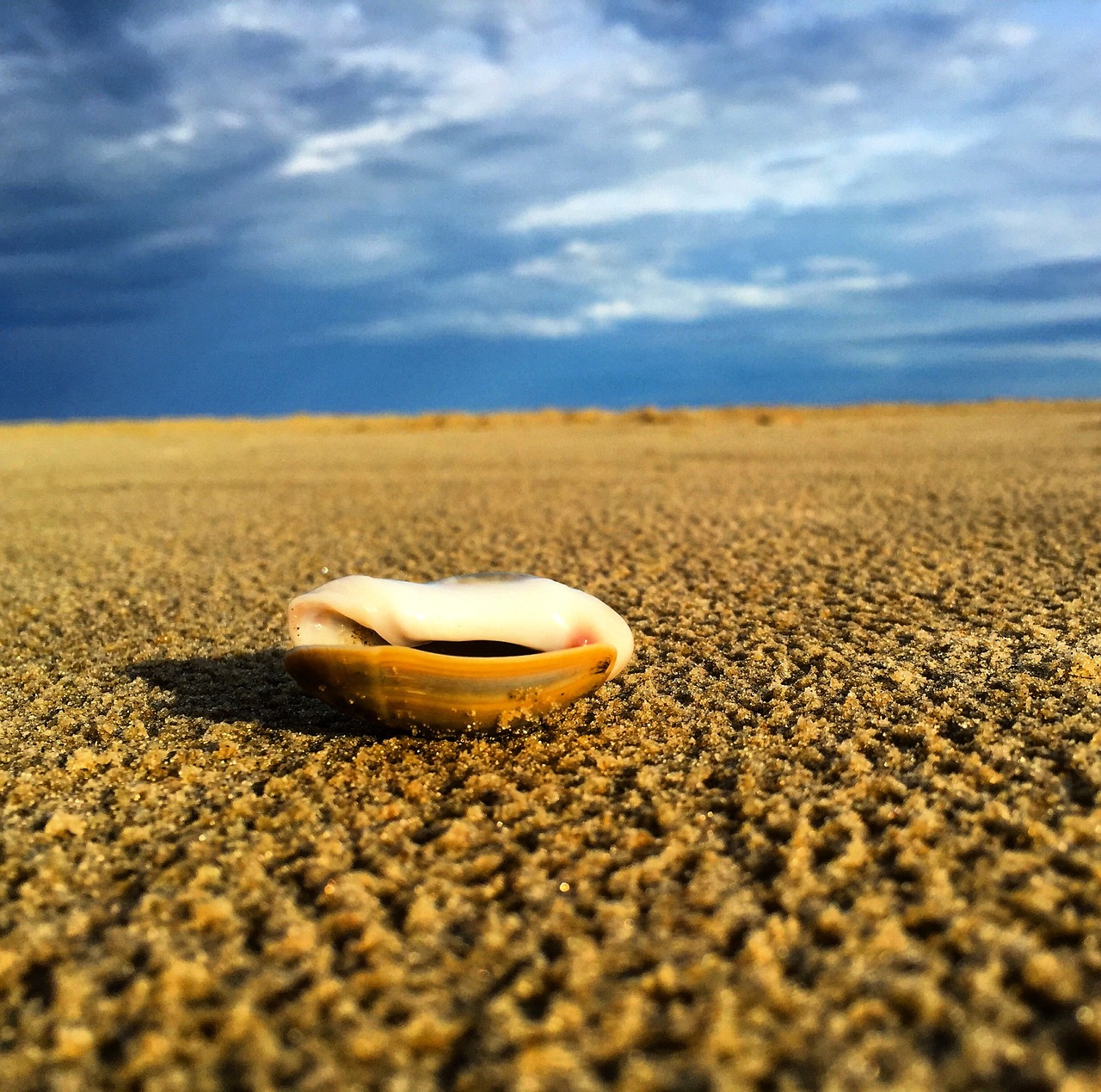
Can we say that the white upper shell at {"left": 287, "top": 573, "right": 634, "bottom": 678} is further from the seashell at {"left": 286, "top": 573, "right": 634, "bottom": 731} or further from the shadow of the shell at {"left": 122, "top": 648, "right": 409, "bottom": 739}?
the shadow of the shell at {"left": 122, "top": 648, "right": 409, "bottom": 739}

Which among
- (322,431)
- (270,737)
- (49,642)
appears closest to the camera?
(270,737)

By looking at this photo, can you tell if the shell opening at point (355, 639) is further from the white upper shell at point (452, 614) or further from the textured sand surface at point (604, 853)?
the textured sand surface at point (604, 853)

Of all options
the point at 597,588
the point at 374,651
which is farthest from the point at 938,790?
the point at 597,588

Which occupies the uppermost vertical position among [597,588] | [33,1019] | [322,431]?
[322,431]

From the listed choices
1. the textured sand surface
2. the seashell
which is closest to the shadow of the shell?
the textured sand surface

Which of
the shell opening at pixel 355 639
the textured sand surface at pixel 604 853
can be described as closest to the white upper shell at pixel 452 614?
the shell opening at pixel 355 639

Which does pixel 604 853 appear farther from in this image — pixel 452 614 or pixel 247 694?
pixel 247 694

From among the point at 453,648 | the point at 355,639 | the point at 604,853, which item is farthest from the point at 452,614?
the point at 604,853

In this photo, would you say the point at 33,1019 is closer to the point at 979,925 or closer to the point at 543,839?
the point at 543,839
